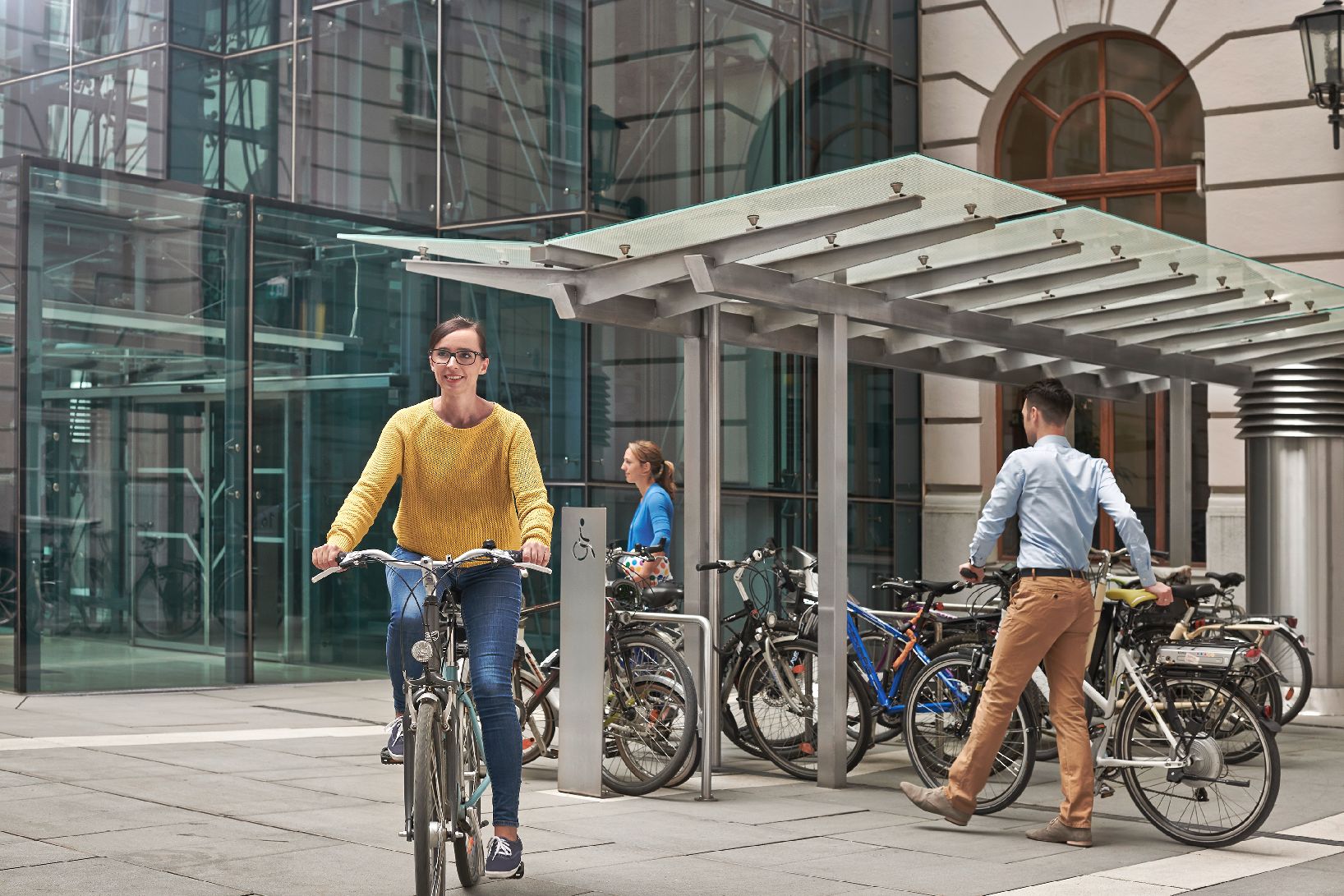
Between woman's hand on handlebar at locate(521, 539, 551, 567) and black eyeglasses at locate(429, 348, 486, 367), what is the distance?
2.50ft

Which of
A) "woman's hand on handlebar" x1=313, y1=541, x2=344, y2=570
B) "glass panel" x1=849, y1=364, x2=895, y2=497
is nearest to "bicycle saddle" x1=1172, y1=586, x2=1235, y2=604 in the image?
"woman's hand on handlebar" x1=313, y1=541, x2=344, y2=570

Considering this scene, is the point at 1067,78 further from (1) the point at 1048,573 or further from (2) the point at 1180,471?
(1) the point at 1048,573

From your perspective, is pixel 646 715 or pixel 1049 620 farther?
pixel 646 715

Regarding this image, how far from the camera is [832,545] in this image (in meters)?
8.41

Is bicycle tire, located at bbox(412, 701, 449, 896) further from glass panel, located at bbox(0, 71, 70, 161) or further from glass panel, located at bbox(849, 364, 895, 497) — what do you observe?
glass panel, located at bbox(0, 71, 70, 161)

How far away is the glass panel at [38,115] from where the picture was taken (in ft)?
54.7

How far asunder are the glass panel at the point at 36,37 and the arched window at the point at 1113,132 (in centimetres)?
946

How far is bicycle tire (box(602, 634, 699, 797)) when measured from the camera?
779 cm

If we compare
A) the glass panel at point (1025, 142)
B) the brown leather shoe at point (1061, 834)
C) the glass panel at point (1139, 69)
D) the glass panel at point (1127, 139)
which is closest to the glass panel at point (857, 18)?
the glass panel at point (1025, 142)

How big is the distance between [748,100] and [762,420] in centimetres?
290

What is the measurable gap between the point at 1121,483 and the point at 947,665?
31.5 ft

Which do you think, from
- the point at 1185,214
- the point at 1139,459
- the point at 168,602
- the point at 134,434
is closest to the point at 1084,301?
the point at 134,434

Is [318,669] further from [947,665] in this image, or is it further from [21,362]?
[947,665]

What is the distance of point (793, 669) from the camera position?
28.4 feet
